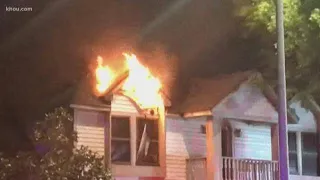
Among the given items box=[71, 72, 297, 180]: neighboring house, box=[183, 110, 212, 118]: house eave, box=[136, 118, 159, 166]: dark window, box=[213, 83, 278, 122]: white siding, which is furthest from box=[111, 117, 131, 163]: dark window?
box=[213, 83, 278, 122]: white siding

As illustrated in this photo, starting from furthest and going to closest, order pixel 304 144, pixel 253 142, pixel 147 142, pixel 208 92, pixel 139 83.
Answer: pixel 304 144, pixel 253 142, pixel 208 92, pixel 147 142, pixel 139 83

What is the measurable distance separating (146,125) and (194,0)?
561 cm

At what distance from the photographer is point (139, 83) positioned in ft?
64.4

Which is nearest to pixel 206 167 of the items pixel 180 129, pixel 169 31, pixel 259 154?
pixel 180 129

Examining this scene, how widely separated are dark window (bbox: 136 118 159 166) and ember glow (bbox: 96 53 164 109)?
0.45 meters

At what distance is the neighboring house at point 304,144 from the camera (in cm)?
2272

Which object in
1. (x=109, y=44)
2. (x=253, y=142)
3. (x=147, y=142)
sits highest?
(x=109, y=44)

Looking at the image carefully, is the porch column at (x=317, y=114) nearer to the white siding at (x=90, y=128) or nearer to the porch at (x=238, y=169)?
the porch at (x=238, y=169)

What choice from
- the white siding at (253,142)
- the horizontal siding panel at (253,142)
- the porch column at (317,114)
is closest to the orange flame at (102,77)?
the white siding at (253,142)

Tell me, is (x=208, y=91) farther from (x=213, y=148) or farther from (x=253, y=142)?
(x=253, y=142)

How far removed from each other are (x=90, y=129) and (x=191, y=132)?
3.36m

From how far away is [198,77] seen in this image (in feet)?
73.0

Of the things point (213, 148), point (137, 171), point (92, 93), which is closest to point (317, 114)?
point (213, 148)

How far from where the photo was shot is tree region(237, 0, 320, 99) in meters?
19.3
